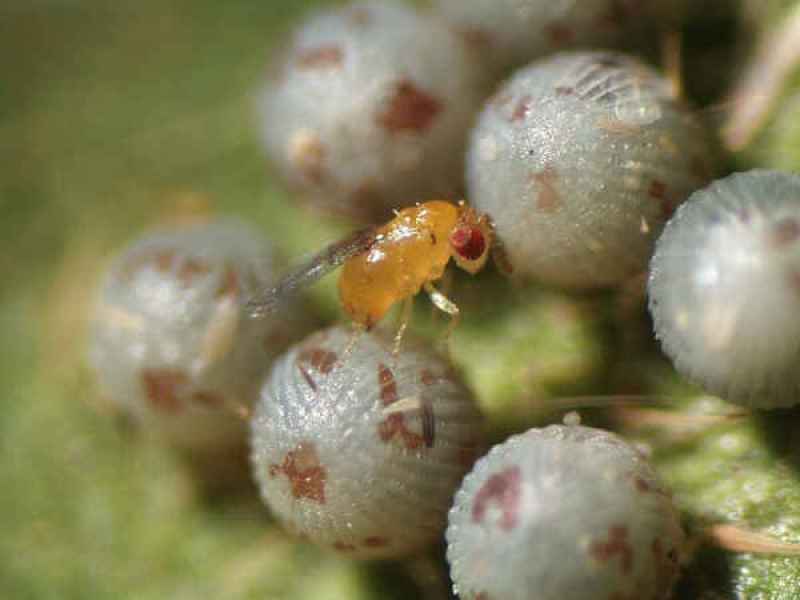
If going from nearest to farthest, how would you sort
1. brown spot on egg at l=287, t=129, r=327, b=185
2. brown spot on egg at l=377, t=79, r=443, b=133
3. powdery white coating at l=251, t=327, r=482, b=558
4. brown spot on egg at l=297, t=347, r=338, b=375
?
powdery white coating at l=251, t=327, r=482, b=558, brown spot on egg at l=297, t=347, r=338, b=375, brown spot on egg at l=377, t=79, r=443, b=133, brown spot on egg at l=287, t=129, r=327, b=185

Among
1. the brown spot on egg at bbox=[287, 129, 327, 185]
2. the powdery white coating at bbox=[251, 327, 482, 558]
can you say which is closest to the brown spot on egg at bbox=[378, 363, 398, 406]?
the powdery white coating at bbox=[251, 327, 482, 558]

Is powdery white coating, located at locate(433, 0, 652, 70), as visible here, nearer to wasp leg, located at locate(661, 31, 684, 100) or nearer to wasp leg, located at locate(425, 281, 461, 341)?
wasp leg, located at locate(661, 31, 684, 100)

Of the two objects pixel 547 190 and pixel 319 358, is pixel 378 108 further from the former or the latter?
pixel 319 358

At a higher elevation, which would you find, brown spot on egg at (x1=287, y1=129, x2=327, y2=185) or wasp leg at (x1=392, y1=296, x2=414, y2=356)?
brown spot on egg at (x1=287, y1=129, x2=327, y2=185)

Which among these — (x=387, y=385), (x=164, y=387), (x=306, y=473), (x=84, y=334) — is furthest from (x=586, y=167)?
(x=84, y=334)

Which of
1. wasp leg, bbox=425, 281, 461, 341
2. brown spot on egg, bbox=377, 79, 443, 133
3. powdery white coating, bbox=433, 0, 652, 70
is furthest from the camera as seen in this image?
→ brown spot on egg, bbox=377, 79, 443, 133

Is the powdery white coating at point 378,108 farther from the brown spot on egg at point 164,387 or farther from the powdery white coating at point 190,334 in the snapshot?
the brown spot on egg at point 164,387
